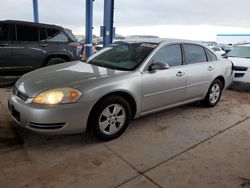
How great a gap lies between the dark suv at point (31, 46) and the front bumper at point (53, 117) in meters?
3.66

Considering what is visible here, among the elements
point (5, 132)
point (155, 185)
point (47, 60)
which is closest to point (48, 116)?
point (5, 132)

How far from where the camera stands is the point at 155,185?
2.50 m

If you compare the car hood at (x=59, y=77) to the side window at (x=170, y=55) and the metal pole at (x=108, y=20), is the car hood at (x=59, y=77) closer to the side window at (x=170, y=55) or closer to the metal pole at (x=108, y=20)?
the side window at (x=170, y=55)

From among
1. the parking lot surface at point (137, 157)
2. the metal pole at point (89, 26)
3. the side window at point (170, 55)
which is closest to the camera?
the parking lot surface at point (137, 157)

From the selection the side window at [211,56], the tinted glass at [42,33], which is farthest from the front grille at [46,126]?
the tinted glass at [42,33]

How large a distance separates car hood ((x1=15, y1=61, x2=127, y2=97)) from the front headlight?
8cm

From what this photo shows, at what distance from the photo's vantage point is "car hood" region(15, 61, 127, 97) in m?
3.06

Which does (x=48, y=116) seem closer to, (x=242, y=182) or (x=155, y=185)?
(x=155, y=185)

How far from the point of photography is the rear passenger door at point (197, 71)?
173 inches

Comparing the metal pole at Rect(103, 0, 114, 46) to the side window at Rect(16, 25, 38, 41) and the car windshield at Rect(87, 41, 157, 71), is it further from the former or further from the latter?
the car windshield at Rect(87, 41, 157, 71)

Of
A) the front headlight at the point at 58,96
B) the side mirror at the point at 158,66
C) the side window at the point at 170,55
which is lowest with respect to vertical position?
the front headlight at the point at 58,96

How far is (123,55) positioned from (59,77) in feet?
3.98

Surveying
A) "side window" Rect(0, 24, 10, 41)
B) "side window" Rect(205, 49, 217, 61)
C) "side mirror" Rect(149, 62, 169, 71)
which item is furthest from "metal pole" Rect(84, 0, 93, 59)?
"side mirror" Rect(149, 62, 169, 71)

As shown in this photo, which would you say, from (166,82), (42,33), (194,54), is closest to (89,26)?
(42,33)
